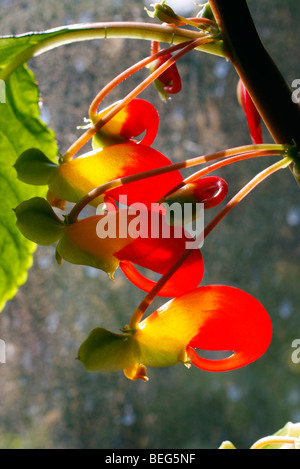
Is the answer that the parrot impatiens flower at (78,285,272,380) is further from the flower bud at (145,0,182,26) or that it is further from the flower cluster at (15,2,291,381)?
the flower bud at (145,0,182,26)

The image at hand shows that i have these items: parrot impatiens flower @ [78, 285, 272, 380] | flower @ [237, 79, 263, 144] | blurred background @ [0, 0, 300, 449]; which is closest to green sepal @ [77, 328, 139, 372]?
parrot impatiens flower @ [78, 285, 272, 380]

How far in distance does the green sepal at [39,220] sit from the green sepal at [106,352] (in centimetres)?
4

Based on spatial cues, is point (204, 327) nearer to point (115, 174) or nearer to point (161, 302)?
point (115, 174)

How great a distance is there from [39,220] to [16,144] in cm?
7

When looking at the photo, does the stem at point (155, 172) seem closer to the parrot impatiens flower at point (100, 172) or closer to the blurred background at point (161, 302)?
the parrot impatiens flower at point (100, 172)

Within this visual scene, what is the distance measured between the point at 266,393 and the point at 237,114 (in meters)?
0.94

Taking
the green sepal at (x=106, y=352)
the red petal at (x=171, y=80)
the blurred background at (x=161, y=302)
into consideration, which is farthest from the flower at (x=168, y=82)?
the blurred background at (x=161, y=302)

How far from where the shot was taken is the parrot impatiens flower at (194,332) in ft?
0.70

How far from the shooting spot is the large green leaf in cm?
26

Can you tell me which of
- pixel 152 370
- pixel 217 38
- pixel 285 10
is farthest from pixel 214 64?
pixel 217 38

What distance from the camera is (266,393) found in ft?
5.99

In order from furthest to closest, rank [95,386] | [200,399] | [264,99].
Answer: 1. [200,399]
2. [95,386]
3. [264,99]

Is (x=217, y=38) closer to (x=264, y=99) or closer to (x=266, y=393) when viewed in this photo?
(x=264, y=99)

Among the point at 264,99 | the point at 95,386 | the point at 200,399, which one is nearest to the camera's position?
the point at 264,99
